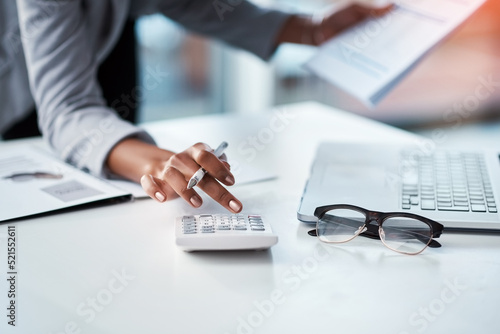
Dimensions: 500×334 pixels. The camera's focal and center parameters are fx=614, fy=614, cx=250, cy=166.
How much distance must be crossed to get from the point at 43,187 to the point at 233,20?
730 millimetres

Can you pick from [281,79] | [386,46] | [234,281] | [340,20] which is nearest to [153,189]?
[234,281]

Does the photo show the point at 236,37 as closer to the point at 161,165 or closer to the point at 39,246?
the point at 161,165

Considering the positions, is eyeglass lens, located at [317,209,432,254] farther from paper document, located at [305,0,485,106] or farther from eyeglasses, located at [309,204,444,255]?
paper document, located at [305,0,485,106]

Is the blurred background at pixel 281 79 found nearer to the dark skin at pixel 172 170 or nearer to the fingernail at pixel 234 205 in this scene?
the dark skin at pixel 172 170

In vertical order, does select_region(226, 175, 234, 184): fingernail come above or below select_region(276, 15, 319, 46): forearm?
above

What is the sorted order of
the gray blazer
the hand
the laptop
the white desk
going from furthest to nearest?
the hand → the gray blazer → the laptop → the white desk

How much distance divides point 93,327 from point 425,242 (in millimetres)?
420

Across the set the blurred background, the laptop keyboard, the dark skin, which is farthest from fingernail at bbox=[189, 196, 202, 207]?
the blurred background

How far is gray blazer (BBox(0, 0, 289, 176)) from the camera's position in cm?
105

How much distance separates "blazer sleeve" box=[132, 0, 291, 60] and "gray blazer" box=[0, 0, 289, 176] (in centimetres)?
20

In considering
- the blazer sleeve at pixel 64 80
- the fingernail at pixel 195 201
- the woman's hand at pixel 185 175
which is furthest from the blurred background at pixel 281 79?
the fingernail at pixel 195 201

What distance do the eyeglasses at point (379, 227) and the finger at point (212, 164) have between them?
0.46ft

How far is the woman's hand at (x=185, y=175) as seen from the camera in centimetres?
86

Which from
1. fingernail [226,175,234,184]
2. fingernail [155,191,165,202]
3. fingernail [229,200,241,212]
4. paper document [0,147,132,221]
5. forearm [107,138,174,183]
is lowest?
paper document [0,147,132,221]
